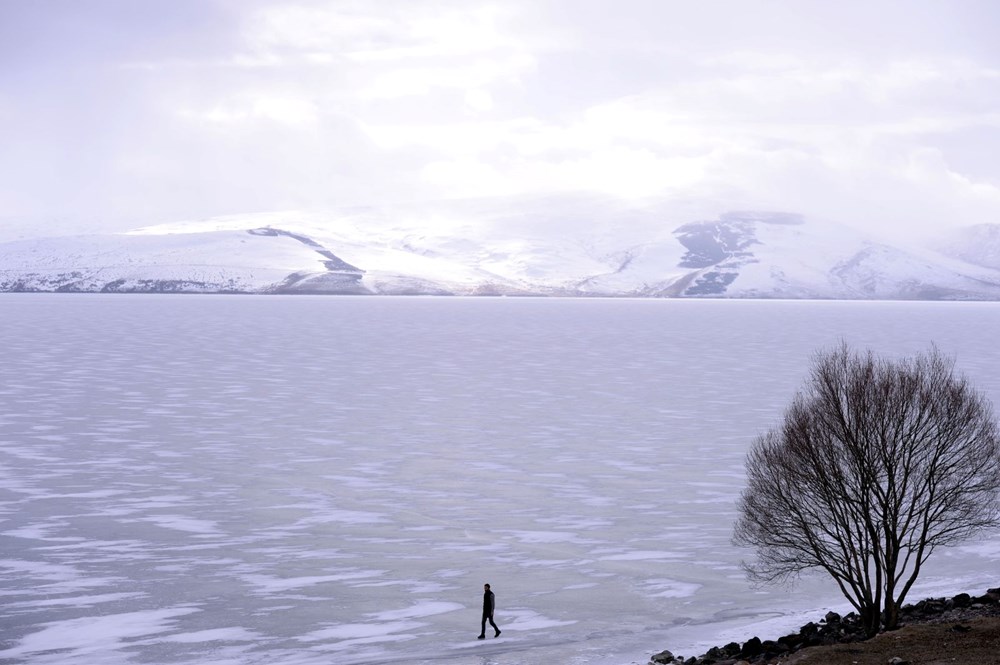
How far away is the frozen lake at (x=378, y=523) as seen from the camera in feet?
95.1

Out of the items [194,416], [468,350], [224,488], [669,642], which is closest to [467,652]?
[669,642]

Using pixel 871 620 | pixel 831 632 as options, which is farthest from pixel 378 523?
pixel 871 620

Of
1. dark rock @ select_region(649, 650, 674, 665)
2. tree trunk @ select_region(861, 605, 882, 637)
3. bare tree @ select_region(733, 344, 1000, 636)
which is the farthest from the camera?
bare tree @ select_region(733, 344, 1000, 636)

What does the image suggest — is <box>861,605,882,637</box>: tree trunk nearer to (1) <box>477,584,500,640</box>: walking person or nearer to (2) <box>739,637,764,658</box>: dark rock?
(2) <box>739,637,764,658</box>: dark rock

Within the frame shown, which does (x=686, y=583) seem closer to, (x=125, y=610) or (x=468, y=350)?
(x=125, y=610)

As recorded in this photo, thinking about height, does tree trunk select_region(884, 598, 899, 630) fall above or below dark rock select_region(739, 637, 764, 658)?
above

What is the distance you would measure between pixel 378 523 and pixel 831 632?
17354 mm

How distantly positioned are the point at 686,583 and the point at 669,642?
5.74m

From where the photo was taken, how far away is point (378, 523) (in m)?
40.9

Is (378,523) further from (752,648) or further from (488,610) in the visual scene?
(752,648)

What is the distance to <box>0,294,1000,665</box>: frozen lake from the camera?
95.1ft

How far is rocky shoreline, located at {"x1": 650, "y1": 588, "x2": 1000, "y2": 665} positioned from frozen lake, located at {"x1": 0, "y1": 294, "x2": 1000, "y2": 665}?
3.70 feet

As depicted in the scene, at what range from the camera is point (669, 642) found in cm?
2867

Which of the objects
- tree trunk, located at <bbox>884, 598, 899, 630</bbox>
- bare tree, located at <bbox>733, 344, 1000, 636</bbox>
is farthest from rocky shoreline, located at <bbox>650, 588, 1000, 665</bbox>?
bare tree, located at <bbox>733, 344, 1000, 636</bbox>
